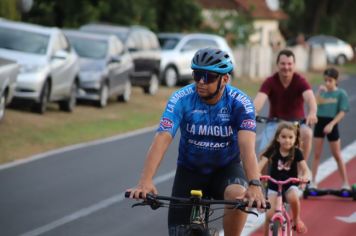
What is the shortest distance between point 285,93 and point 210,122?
507cm

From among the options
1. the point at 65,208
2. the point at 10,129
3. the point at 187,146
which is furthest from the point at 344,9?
the point at 187,146

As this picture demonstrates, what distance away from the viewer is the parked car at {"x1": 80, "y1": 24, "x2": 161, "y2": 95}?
1270 inches

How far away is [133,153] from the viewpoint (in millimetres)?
19469

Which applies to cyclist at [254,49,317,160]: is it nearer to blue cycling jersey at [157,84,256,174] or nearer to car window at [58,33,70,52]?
blue cycling jersey at [157,84,256,174]

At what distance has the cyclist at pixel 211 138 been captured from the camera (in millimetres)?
7074

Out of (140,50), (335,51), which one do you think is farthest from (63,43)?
(335,51)

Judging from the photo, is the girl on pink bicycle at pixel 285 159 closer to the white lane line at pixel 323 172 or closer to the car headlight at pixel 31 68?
the white lane line at pixel 323 172

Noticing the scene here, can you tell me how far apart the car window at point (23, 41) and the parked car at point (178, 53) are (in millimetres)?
13547

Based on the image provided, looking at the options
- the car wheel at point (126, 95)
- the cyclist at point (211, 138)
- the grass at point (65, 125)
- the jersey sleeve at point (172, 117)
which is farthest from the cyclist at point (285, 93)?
the car wheel at point (126, 95)

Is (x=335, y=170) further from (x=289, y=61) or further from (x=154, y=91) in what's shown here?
(x=154, y=91)

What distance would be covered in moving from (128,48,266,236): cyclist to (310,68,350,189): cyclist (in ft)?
23.1

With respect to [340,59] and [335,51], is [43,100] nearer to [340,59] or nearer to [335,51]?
[335,51]

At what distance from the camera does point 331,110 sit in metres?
14.7

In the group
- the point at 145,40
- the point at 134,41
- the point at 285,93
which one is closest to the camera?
the point at 285,93
